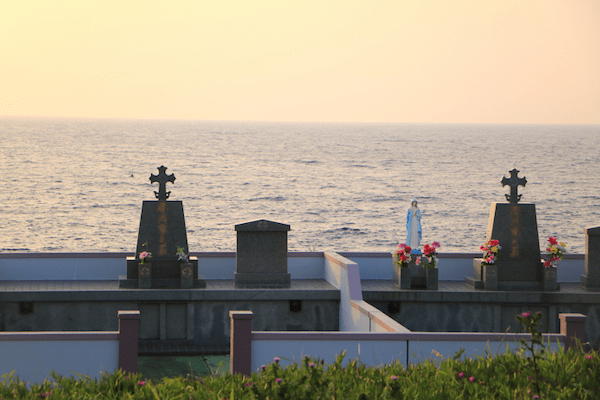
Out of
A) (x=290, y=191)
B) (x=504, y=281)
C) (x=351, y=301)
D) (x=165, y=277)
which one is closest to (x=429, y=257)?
(x=504, y=281)

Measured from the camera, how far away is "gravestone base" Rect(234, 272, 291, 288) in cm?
1800

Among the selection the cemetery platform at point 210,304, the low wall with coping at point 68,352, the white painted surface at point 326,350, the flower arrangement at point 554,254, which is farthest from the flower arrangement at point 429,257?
the low wall with coping at point 68,352

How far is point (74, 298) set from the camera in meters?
16.7

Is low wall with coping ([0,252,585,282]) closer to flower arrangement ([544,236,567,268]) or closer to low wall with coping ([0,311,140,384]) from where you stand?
flower arrangement ([544,236,567,268])

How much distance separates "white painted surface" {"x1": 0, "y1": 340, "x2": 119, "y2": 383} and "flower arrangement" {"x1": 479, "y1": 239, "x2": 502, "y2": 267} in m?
9.56

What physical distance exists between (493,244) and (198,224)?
44138mm

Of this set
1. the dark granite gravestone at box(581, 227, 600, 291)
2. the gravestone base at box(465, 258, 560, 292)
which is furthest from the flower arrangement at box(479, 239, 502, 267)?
the dark granite gravestone at box(581, 227, 600, 291)

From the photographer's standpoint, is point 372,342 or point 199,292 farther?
point 199,292

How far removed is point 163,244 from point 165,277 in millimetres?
759

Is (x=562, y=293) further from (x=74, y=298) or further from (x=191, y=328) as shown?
(x=74, y=298)

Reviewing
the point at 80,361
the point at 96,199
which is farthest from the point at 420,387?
the point at 96,199

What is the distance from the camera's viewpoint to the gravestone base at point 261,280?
18000 mm

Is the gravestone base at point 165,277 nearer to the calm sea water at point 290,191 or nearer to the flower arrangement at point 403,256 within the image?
the flower arrangement at point 403,256

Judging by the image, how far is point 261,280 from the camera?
59.3 ft
